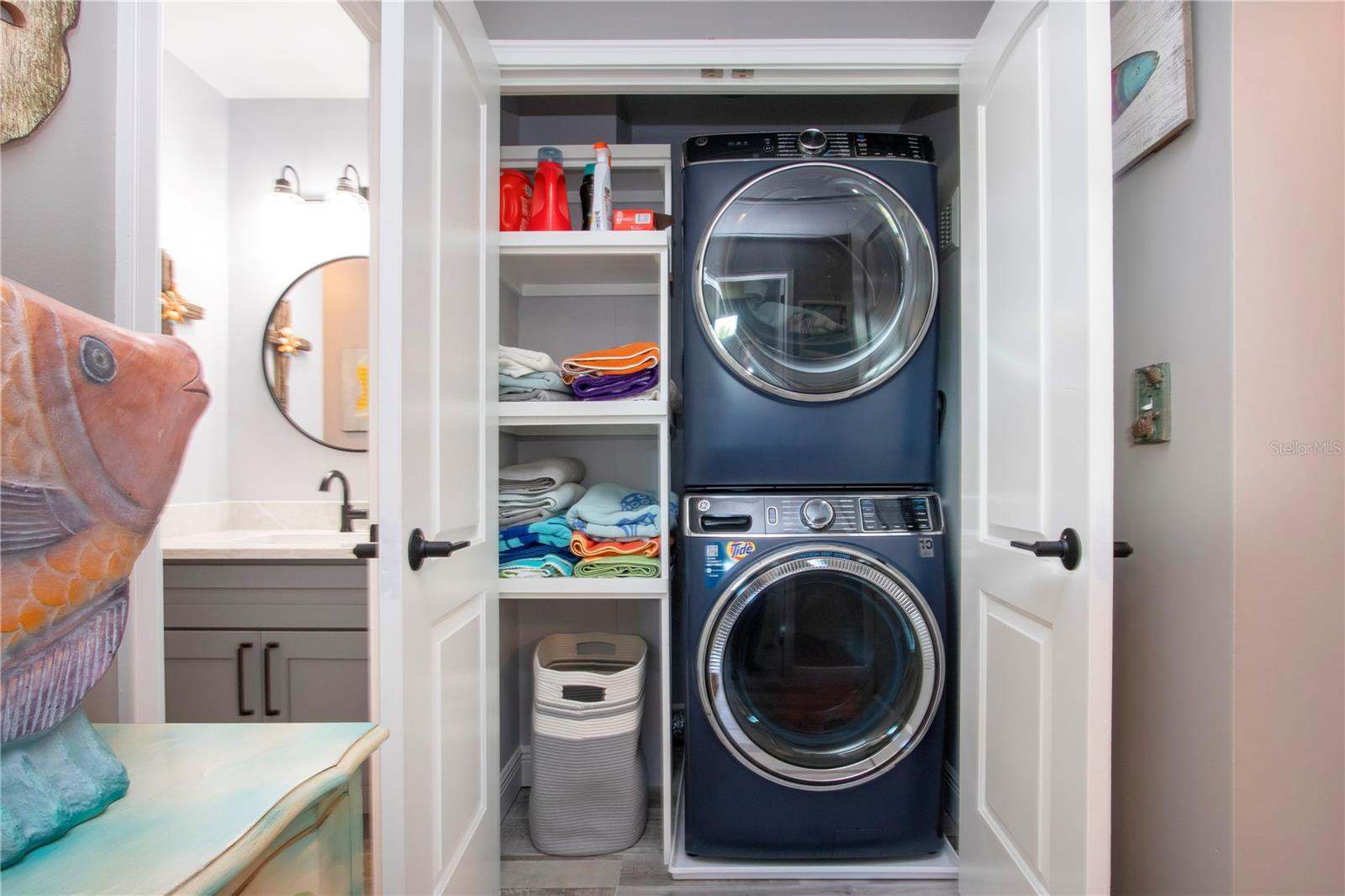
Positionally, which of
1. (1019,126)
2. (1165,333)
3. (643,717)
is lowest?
(643,717)

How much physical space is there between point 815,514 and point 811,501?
38 mm

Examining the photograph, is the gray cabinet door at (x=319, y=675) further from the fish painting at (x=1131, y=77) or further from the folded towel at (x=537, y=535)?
the fish painting at (x=1131, y=77)

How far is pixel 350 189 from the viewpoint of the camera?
2248 millimetres

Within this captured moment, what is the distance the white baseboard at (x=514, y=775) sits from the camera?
1.96 m

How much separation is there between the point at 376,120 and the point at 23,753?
1292 mm

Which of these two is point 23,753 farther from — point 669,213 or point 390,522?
point 669,213

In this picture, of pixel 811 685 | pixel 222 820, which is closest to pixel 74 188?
pixel 222 820

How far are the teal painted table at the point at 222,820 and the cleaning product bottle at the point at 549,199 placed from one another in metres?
1.47

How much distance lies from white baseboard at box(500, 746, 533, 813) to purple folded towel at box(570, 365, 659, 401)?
1197mm

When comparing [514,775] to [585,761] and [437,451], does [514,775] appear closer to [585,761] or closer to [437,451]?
[585,761]

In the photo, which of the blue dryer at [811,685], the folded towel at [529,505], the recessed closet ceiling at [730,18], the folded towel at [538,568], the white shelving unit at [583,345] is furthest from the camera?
the white shelving unit at [583,345]

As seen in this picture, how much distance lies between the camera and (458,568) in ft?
4.15

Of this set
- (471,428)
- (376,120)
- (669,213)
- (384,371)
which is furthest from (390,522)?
(669,213)

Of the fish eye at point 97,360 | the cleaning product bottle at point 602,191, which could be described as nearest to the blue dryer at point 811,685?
the cleaning product bottle at point 602,191
